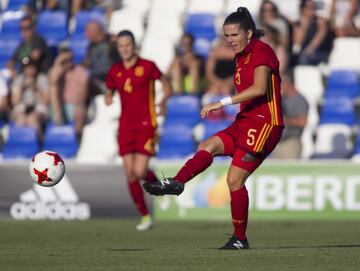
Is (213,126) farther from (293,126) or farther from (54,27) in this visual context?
(54,27)

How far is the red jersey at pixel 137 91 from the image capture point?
46.4ft

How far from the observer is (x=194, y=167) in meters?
9.95

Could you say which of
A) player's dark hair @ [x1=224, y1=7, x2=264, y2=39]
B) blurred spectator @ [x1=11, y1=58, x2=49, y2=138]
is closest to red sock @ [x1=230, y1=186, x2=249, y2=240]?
player's dark hair @ [x1=224, y1=7, x2=264, y2=39]

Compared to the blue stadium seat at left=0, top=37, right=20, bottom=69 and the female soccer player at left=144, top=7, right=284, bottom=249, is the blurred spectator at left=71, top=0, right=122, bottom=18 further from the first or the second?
the female soccer player at left=144, top=7, right=284, bottom=249

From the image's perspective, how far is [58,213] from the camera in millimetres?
16453

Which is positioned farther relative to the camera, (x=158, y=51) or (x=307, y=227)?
(x=158, y=51)

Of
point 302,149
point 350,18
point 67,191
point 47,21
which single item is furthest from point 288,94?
point 47,21

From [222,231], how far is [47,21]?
27.4ft

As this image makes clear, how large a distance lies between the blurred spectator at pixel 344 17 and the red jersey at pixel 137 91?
19.5ft

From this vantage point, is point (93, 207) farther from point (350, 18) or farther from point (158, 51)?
point (350, 18)

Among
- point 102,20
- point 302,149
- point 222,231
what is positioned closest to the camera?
point 222,231

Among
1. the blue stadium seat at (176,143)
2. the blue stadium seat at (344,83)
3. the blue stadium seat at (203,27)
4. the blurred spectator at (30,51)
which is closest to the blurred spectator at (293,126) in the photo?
the blue stadium seat at (344,83)

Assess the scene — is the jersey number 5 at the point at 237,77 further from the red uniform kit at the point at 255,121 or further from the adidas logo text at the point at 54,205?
the adidas logo text at the point at 54,205

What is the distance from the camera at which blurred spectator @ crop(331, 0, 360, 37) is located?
1911cm
